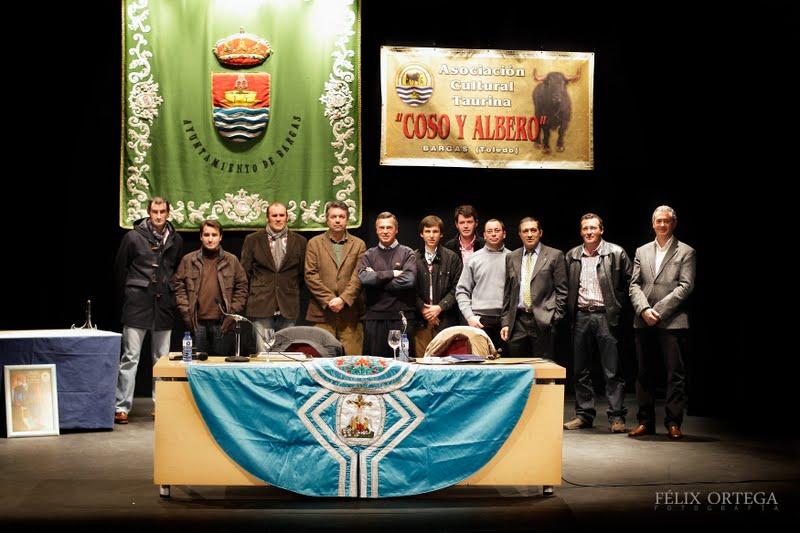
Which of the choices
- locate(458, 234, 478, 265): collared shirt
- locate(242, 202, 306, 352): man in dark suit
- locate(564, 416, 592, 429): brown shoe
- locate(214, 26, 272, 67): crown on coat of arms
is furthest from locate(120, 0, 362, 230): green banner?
locate(564, 416, 592, 429): brown shoe

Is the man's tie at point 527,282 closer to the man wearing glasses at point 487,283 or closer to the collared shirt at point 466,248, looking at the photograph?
the man wearing glasses at point 487,283

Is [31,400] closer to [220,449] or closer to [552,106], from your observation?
[220,449]

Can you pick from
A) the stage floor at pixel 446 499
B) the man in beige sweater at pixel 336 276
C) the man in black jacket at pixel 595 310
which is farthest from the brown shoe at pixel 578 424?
the man in beige sweater at pixel 336 276

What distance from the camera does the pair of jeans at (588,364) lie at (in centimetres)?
664

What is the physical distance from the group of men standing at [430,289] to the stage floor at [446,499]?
2.84 ft

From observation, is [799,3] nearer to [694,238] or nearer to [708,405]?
[694,238]

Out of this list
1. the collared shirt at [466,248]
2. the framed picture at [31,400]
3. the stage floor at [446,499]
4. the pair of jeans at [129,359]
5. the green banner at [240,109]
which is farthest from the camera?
the green banner at [240,109]

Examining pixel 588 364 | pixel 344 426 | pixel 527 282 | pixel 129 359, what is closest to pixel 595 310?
pixel 588 364

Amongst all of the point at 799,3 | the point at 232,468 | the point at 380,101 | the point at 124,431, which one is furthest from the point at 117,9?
the point at 799,3

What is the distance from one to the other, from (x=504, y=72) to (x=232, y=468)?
177 inches

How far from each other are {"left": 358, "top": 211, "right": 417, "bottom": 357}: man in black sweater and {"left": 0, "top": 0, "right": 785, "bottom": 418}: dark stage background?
1253 millimetres

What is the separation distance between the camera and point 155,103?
25.0ft

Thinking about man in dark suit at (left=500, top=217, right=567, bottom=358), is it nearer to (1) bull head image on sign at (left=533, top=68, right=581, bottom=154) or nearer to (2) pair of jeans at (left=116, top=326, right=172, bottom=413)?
(1) bull head image on sign at (left=533, top=68, right=581, bottom=154)

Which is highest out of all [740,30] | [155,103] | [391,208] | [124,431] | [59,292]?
[740,30]
